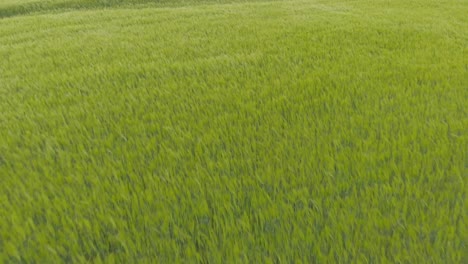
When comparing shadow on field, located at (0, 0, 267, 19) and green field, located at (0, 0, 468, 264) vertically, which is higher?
shadow on field, located at (0, 0, 267, 19)

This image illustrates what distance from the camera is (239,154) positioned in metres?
2.32

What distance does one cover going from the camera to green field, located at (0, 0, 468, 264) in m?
1.59

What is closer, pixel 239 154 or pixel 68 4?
pixel 239 154

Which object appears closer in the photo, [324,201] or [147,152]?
[324,201]

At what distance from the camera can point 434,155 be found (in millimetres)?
2215

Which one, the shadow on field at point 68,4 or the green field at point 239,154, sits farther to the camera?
the shadow on field at point 68,4

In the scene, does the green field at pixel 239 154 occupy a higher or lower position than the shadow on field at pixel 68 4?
lower

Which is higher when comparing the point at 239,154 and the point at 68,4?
the point at 68,4

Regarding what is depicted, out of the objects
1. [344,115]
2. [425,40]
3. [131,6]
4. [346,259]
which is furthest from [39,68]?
[131,6]

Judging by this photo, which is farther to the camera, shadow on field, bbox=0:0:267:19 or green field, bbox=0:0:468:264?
shadow on field, bbox=0:0:267:19

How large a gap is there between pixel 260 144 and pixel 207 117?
0.67 metres

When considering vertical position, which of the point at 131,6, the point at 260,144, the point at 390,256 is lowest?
the point at 390,256

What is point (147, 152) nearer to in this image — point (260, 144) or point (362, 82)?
point (260, 144)

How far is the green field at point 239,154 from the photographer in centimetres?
159
